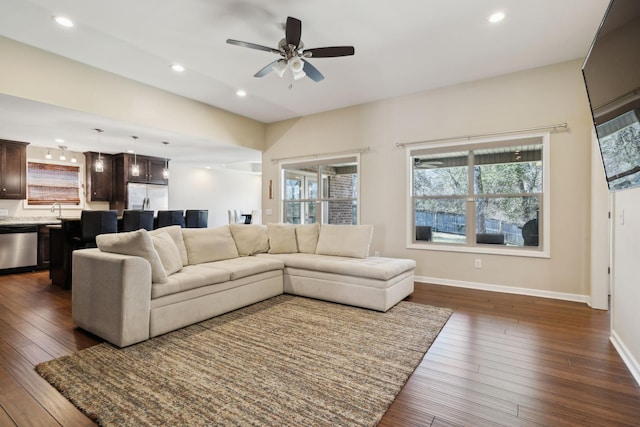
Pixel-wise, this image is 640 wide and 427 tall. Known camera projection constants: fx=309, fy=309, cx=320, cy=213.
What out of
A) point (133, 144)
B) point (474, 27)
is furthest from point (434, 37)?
point (133, 144)

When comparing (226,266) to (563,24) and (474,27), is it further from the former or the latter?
(563,24)

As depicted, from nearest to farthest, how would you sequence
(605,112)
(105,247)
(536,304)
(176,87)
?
(605,112), (105,247), (536,304), (176,87)

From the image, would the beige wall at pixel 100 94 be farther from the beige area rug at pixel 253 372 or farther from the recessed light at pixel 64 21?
the beige area rug at pixel 253 372

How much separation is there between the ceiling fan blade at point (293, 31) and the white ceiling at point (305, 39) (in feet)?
0.70

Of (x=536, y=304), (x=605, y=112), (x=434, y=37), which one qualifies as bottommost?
(x=536, y=304)

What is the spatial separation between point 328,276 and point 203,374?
74.2 inches

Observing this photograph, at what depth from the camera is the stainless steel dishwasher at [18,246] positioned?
5.10m

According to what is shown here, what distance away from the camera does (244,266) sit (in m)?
3.46

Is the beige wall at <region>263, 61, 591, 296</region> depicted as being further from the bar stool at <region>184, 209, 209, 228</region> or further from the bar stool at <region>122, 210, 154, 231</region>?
the bar stool at <region>122, 210, 154, 231</region>

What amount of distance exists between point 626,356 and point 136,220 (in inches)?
236

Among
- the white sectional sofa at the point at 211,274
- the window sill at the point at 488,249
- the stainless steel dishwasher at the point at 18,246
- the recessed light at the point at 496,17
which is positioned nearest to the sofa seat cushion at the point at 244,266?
the white sectional sofa at the point at 211,274

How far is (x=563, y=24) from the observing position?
3.10 m

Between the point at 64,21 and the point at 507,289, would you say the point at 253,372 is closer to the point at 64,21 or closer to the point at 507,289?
the point at 507,289

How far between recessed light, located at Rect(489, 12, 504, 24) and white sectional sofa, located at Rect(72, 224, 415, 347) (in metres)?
2.61
